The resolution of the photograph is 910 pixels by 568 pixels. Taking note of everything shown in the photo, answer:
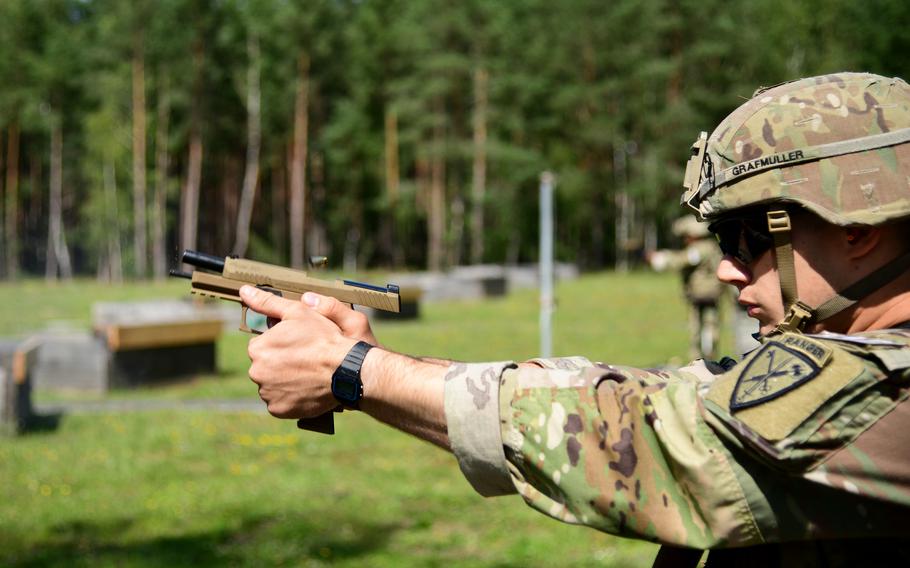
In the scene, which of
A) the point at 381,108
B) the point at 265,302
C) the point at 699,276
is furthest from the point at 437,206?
the point at 265,302

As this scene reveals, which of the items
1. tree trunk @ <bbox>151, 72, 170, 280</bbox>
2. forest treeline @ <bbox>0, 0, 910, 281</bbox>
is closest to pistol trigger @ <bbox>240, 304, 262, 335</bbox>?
forest treeline @ <bbox>0, 0, 910, 281</bbox>

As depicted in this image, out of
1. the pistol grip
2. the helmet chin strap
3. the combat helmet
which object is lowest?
the pistol grip

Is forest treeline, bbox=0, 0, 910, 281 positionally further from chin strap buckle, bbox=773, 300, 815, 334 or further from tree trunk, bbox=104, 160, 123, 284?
chin strap buckle, bbox=773, 300, 815, 334

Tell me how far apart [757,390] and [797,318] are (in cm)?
32

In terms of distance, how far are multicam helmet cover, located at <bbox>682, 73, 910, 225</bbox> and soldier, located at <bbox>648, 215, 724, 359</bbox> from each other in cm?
1094

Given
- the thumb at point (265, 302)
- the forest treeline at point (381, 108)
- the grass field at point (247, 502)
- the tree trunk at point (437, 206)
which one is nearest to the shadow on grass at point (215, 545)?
the grass field at point (247, 502)

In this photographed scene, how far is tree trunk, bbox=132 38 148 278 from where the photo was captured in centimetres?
4003

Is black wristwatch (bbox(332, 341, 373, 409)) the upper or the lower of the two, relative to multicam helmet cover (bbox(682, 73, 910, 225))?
lower

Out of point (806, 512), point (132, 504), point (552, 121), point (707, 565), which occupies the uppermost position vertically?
point (552, 121)

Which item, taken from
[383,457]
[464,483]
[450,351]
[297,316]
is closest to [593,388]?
[297,316]

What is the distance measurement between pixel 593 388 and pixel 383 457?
683 centimetres

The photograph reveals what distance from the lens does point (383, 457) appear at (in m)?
8.23

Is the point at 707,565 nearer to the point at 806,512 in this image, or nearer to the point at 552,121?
the point at 806,512

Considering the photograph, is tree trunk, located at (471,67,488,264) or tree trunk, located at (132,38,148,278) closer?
tree trunk, located at (132,38,148,278)
